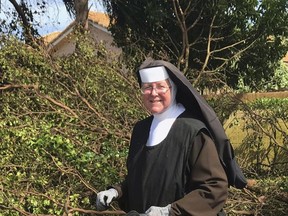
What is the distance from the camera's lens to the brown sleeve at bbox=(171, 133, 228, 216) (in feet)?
7.66

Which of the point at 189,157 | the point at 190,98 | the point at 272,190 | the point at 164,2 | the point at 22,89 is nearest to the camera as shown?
the point at 189,157

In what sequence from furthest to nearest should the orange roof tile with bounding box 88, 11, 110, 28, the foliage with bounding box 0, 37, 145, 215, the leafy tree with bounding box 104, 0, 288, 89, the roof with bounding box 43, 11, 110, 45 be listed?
the orange roof tile with bounding box 88, 11, 110, 28, the leafy tree with bounding box 104, 0, 288, 89, the roof with bounding box 43, 11, 110, 45, the foliage with bounding box 0, 37, 145, 215

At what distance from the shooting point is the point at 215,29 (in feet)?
33.1

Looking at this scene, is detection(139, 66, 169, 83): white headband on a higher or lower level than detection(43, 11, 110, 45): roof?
lower

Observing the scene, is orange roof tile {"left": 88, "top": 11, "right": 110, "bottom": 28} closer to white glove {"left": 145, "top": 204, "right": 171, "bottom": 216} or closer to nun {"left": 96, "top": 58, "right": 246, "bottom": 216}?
nun {"left": 96, "top": 58, "right": 246, "bottom": 216}

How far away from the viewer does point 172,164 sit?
8.09 feet

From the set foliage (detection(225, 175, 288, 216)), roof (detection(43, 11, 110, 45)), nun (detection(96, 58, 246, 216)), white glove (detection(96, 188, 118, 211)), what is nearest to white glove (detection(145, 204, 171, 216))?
nun (detection(96, 58, 246, 216))

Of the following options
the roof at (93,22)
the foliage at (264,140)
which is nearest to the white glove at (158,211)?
the foliage at (264,140)

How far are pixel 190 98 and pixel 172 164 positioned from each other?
38cm

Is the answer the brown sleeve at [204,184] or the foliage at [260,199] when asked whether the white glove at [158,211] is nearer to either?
the brown sleeve at [204,184]

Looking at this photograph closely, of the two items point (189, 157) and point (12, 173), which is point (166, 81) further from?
point (12, 173)

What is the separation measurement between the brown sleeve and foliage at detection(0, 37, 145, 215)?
2222mm

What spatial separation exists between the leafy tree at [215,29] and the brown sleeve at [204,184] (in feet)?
22.6

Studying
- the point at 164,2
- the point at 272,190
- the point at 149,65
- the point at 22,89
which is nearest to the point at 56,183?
the point at 22,89
